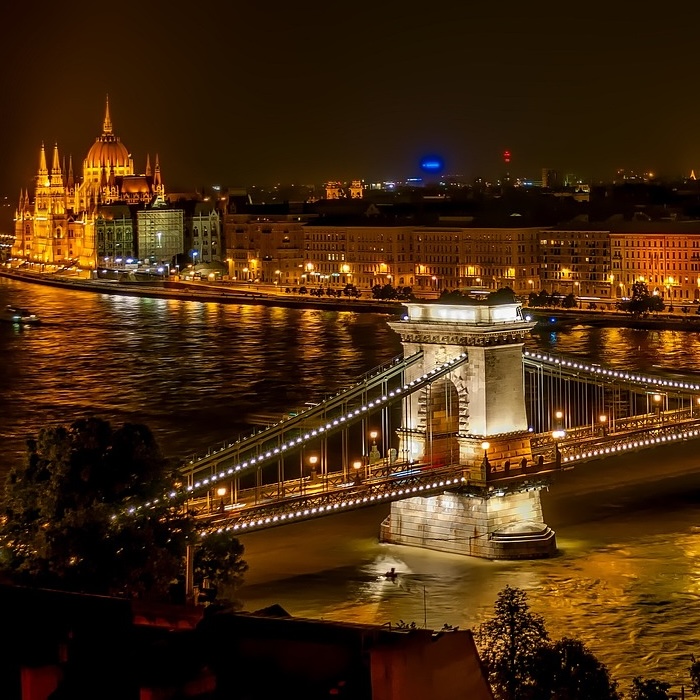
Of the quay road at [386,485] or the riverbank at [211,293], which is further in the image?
the riverbank at [211,293]

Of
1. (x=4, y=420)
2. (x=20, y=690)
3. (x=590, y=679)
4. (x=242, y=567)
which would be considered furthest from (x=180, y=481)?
(x=4, y=420)

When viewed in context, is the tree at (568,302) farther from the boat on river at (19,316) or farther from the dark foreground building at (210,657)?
the dark foreground building at (210,657)

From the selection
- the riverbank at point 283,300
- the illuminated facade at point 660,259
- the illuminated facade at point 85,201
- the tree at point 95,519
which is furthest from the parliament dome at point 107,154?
the tree at point 95,519

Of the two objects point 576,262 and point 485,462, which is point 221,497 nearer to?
point 485,462

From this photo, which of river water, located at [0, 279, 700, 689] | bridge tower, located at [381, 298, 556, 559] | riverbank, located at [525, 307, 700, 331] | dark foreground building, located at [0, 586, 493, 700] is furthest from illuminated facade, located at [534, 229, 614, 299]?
dark foreground building, located at [0, 586, 493, 700]

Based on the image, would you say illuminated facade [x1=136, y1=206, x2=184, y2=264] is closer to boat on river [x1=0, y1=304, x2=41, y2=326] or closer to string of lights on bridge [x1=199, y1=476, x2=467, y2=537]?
boat on river [x1=0, y1=304, x2=41, y2=326]

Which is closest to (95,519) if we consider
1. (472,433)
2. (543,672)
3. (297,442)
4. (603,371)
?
(297,442)
